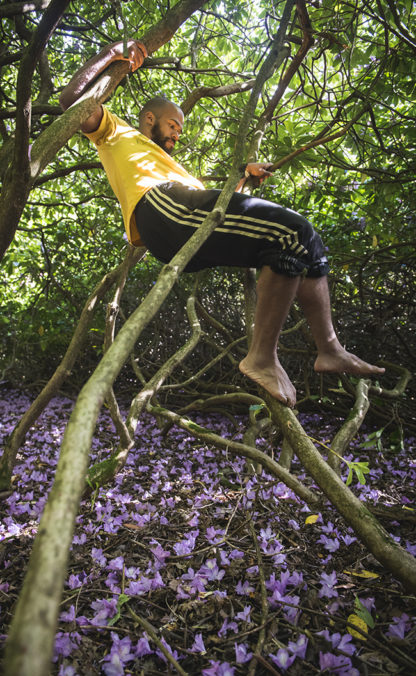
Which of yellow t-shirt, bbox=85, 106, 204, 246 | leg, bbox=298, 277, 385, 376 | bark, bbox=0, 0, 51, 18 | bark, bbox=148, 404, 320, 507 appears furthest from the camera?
bark, bbox=0, 0, 51, 18

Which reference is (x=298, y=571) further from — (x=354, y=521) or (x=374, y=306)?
(x=374, y=306)

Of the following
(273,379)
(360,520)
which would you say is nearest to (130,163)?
(273,379)

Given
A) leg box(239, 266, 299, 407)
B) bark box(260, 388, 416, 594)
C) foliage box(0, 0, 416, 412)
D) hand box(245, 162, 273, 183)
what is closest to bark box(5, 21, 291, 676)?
bark box(260, 388, 416, 594)

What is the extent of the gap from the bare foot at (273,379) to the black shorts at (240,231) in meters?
0.41

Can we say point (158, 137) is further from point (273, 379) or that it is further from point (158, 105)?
point (273, 379)

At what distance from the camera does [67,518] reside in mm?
448

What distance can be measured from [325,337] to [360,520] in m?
0.88

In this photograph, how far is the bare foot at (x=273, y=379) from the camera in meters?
1.56

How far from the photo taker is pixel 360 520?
3.58ft

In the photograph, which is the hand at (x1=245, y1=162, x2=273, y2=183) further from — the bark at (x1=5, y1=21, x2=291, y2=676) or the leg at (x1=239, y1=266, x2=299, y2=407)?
the bark at (x1=5, y1=21, x2=291, y2=676)

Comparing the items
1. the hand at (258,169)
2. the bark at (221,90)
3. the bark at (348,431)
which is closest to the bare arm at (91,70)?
the hand at (258,169)

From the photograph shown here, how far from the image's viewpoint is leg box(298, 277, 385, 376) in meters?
1.72

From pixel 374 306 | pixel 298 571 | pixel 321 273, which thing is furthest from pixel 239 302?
pixel 298 571

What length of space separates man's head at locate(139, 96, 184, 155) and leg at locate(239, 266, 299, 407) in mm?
1089
